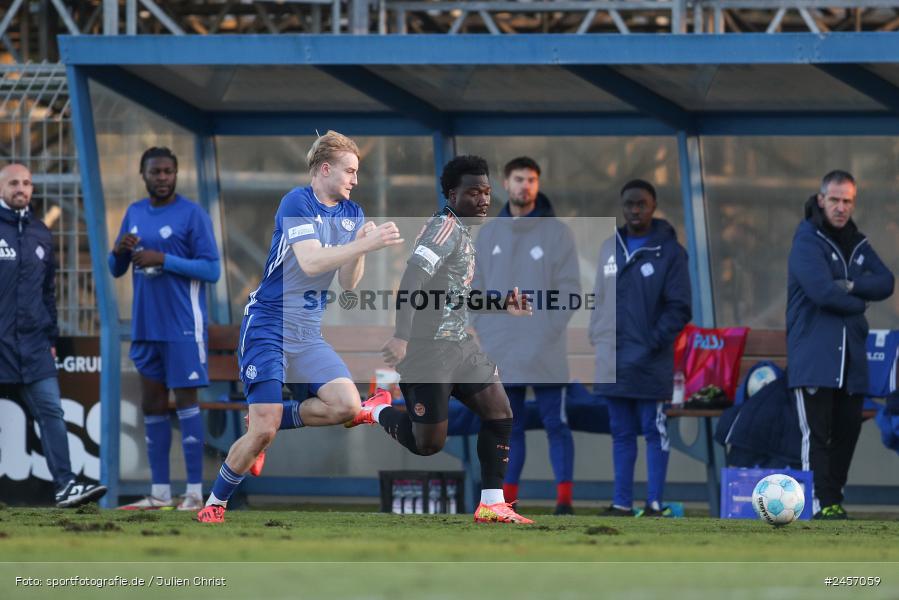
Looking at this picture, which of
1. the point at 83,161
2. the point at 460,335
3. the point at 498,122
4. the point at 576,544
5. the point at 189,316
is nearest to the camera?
the point at 576,544

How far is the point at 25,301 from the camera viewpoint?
9969 mm

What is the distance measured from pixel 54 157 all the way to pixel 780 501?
19.9ft

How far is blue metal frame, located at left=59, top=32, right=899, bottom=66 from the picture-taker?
9.38 metres

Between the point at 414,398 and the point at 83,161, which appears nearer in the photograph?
the point at 414,398

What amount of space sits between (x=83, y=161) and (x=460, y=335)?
4.14 meters

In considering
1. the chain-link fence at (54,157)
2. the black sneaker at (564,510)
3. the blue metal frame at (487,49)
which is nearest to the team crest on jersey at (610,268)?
the blue metal frame at (487,49)

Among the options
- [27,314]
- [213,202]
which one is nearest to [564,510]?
[27,314]

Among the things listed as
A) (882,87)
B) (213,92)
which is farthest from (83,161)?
(882,87)

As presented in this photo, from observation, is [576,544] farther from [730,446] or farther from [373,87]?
[373,87]

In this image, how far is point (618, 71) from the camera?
34.3ft

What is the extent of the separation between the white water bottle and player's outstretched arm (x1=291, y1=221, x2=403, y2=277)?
403 cm

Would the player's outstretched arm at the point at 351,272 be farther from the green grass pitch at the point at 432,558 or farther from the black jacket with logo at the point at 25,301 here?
the black jacket with logo at the point at 25,301

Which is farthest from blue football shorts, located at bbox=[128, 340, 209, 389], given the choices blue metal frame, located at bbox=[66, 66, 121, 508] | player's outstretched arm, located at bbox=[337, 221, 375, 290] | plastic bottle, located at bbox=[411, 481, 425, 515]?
player's outstretched arm, located at bbox=[337, 221, 375, 290]

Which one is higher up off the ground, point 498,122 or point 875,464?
point 498,122
